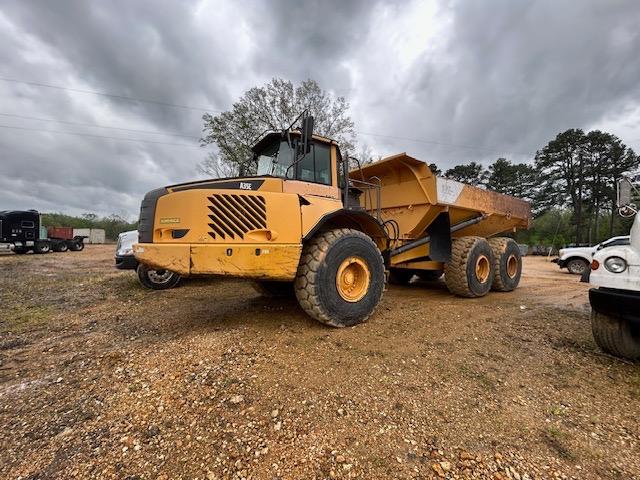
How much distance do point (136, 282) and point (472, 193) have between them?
7.88 metres

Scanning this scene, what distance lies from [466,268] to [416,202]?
1569 mm

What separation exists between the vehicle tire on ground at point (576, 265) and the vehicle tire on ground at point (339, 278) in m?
12.6

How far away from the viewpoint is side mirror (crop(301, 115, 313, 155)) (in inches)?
140

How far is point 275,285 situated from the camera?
5.27 meters

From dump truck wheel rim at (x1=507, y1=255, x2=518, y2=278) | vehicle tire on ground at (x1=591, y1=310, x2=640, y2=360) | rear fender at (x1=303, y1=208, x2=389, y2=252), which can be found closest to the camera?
vehicle tire on ground at (x1=591, y1=310, x2=640, y2=360)

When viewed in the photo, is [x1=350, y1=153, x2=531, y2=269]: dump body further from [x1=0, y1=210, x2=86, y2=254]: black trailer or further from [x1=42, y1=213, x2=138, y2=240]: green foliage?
[x1=42, y1=213, x2=138, y2=240]: green foliage

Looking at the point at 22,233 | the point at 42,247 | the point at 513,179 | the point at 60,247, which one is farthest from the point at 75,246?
the point at 513,179

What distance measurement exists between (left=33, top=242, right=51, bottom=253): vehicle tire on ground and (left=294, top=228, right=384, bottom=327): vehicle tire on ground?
23796 millimetres

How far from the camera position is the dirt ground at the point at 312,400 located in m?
1.75

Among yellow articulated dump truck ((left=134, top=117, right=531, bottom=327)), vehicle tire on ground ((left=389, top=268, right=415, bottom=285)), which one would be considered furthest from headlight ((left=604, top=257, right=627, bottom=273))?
vehicle tire on ground ((left=389, top=268, right=415, bottom=285))

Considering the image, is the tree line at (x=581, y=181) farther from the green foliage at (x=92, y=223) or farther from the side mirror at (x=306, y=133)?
the green foliage at (x=92, y=223)

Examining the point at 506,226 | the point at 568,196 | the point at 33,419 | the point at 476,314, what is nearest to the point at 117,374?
the point at 33,419

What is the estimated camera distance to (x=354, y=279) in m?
3.96

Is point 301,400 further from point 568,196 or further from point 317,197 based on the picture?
point 568,196
